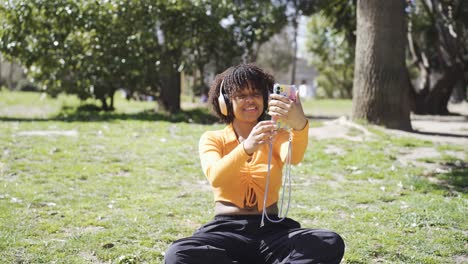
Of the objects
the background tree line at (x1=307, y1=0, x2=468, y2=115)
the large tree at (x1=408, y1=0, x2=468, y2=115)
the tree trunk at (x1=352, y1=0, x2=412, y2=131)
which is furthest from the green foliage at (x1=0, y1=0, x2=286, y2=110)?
the large tree at (x1=408, y1=0, x2=468, y2=115)

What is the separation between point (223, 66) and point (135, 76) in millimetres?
2623

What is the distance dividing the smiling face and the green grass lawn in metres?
1.45

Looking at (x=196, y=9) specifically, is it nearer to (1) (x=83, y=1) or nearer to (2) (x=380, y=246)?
(1) (x=83, y=1)

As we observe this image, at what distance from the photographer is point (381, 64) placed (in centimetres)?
952

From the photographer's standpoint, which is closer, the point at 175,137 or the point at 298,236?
the point at 298,236

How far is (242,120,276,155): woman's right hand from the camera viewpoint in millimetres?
2719

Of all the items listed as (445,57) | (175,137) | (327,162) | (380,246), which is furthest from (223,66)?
(380,246)

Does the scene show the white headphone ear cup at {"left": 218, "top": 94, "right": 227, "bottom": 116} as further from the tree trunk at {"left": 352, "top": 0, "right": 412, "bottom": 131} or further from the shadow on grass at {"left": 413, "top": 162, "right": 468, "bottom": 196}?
the tree trunk at {"left": 352, "top": 0, "right": 412, "bottom": 131}

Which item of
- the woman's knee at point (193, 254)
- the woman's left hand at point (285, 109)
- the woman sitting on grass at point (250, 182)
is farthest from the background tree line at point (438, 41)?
the woman's knee at point (193, 254)

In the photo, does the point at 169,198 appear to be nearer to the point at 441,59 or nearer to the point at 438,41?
the point at 441,59

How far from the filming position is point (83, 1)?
43.7 ft

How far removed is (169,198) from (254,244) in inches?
117

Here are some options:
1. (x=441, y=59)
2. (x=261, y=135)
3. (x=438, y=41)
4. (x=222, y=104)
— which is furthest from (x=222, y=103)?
(x=438, y=41)

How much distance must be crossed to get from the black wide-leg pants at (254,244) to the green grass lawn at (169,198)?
3.67 ft
